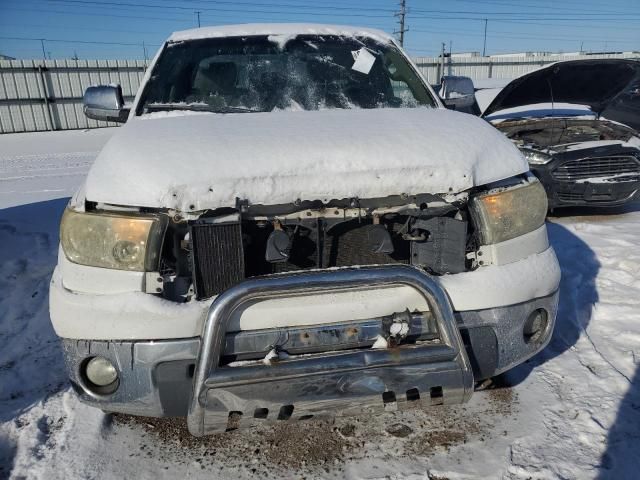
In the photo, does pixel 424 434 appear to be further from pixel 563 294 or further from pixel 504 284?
pixel 563 294

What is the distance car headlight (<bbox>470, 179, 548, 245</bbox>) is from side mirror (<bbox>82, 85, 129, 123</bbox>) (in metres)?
2.56

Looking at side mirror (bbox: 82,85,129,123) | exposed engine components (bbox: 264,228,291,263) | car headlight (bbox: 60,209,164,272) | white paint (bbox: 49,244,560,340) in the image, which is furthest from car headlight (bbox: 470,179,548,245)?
side mirror (bbox: 82,85,129,123)

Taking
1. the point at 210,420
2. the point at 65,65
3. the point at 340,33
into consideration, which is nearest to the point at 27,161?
the point at 65,65

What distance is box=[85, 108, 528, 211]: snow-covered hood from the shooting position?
1.76 meters

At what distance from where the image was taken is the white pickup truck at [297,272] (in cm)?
172

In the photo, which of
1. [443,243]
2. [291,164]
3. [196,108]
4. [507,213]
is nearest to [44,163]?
[196,108]

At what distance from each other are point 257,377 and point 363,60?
244cm

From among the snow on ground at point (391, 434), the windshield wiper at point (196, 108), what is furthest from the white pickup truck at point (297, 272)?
the windshield wiper at point (196, 108)

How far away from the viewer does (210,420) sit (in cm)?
172

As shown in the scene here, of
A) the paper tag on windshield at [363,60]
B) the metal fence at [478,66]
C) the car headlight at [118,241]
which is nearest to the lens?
the car headlight at [118,241]

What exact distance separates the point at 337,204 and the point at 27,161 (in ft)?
34.9

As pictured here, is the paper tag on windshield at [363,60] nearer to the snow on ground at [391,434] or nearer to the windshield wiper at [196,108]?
the windshield wiper at [196,108]

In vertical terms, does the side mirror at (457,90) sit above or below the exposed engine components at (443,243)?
above

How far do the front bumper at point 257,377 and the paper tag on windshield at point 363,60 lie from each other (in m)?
1.99
